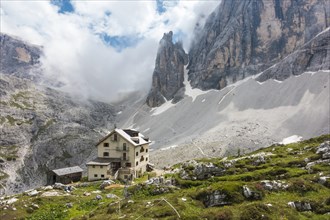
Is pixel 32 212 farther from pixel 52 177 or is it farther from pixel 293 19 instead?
pixel 293 19

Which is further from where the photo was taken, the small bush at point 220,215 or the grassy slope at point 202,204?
the grassy slope at point 202,204

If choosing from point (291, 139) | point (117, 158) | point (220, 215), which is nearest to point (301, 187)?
point (220, 215)

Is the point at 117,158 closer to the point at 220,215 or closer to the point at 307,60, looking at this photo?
the point at 220,215

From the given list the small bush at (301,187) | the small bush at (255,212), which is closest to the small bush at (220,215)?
the small bush at (255,212)

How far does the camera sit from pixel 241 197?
2750 cm

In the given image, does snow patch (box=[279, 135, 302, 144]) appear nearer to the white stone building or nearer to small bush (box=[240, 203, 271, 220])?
the white stone building

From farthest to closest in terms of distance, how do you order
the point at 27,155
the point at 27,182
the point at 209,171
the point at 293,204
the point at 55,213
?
the point at 27,155 < the point at 27,182 < the point at 209,171 < the point at 55,213 < the point at 293,204

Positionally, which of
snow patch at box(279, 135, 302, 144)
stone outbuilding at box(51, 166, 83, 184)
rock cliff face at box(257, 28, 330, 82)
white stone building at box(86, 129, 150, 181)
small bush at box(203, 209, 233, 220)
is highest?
rock cliff face at box(257, 28, 330, 82)

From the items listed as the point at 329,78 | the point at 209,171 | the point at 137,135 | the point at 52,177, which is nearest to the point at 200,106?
the point at 329,78

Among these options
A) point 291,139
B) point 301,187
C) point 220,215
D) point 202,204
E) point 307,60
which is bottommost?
point 220,215

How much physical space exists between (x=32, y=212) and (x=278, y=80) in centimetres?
15204

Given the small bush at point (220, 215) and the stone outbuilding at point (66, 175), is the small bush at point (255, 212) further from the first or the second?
the stone outbuilding at point (66, 175)

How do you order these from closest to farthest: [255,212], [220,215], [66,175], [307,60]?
[255,212], [220,215], [66,175], [307,60]

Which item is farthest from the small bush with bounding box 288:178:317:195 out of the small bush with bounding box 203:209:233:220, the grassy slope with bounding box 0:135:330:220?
the small bush with bounding box 203:209:233:220
